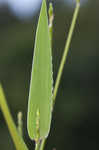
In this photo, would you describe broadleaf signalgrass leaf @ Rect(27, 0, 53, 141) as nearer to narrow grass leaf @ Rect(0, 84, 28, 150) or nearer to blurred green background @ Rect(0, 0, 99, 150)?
narrow grass leaf @ Rect(0, 84, 28, 150)

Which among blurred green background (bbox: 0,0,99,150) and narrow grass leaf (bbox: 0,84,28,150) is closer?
narrow grass leaf (bbox: 0,84,28,150)

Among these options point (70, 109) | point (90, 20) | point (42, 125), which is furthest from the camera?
point (90, 20)

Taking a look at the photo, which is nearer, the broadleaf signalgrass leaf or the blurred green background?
the broadleaf signalgrass leaf

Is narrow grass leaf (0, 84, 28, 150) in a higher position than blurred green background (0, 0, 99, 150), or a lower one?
higher

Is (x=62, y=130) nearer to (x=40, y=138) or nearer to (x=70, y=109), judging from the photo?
(x=70, y=109)

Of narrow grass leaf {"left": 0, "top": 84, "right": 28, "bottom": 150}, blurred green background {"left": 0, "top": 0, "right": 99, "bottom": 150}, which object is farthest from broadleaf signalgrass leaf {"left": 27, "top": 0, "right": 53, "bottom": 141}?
blurred green background {"left": 0, "top": 0, "right": 99, "bottom": 150}

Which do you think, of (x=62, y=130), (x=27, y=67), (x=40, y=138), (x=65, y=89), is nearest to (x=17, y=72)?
(x=27, y=67)
